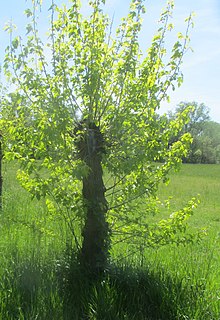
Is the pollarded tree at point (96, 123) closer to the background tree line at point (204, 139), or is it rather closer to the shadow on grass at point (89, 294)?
the shadow on grass at point (89, 294)

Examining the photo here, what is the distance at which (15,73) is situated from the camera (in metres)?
4.09

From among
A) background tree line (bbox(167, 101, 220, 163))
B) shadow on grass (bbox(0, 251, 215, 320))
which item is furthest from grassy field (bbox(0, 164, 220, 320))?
background tree line (bbox(167, 101, 220, 163))

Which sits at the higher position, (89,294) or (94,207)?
(94,207)

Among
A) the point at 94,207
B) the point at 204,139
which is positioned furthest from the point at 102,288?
the point at 204,139

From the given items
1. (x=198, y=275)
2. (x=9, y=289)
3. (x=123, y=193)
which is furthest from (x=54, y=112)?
(x=198, y=275)

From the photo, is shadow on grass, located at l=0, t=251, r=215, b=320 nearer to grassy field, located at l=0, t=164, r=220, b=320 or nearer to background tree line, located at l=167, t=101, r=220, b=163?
grassy field, located at l=0, t=164, r=220, b=320

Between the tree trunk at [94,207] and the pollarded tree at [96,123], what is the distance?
0.03ft

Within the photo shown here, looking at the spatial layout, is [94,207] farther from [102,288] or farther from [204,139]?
[204,139]

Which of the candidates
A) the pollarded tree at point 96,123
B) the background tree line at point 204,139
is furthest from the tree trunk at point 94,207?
the background tree line at point 204,139

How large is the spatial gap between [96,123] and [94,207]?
870 mm

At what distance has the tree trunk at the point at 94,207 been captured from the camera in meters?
4.05

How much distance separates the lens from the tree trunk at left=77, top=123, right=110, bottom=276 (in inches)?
160

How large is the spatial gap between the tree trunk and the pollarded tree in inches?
0.4

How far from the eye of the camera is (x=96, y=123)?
4.07m
